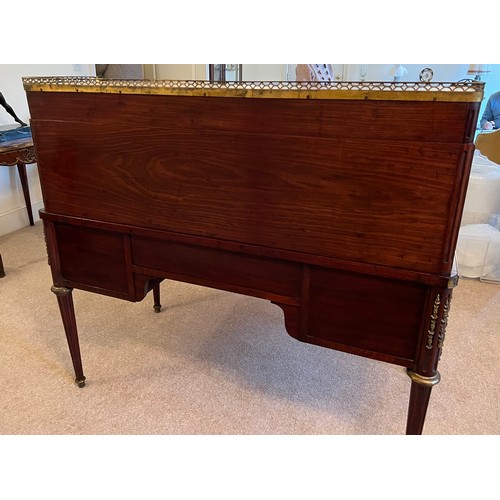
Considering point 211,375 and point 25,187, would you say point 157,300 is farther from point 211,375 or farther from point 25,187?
point 25,187

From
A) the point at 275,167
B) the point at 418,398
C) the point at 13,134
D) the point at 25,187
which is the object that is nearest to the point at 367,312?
the point at 418,398

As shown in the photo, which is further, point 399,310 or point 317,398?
point 317,398

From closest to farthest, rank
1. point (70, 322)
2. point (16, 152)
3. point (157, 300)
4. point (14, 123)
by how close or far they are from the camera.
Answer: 1. point (70, 322)
2. point (157, 300)
3. point (16, 152)
4. point (14, 123)

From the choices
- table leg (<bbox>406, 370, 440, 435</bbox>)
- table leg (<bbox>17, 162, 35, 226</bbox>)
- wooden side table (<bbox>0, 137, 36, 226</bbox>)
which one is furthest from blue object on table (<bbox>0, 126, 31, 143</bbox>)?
table leg (<bbox>406, 370, 440, 435</bbox>)

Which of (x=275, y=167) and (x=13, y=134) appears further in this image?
(x=13, y=134)

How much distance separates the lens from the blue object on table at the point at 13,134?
256cm

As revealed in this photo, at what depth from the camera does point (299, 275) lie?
1139 millimetres

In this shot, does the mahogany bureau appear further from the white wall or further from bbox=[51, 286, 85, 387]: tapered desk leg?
the white wall

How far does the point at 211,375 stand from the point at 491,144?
1991 millimetres

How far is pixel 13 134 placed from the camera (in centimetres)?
264
